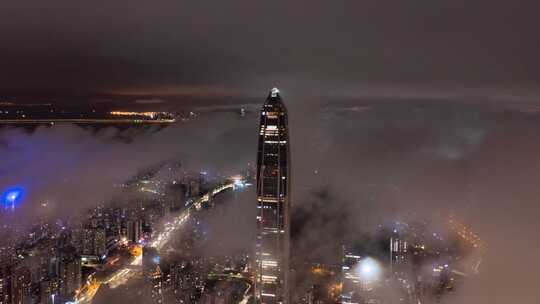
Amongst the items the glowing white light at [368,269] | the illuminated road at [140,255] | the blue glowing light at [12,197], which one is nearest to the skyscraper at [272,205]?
the illuminated road at [140,255]

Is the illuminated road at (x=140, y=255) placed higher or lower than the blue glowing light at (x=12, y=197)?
lower

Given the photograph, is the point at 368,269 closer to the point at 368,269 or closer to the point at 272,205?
the point at 368,269

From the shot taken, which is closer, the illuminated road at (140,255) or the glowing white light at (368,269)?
the glowing white light at (368,269)

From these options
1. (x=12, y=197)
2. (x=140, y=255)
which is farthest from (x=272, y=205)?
(x=12, y=197)

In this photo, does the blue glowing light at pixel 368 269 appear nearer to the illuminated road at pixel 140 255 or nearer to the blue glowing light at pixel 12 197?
the illuminated road at pixel 140 255

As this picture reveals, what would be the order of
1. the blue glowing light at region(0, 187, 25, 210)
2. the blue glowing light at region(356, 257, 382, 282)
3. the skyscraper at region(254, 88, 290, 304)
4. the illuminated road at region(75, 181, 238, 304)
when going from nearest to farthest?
the blue glowing light at region(356, 257, 382, 282) < the illuminated road at region(75, 181, 238, 304) < the blue glowing light at region(0, 187, 25, 210) < the skyscraper at region(254, 88, 290, 304)

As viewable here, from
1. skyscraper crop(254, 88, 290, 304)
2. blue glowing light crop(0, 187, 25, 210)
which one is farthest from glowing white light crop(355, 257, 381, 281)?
blue glowing light crop(0, 187, 25, 210)

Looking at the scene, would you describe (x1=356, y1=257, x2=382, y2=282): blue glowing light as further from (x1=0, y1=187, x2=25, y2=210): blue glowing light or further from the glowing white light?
(x1=0, y1=187, x2=25, y2=210): blue glowing light
